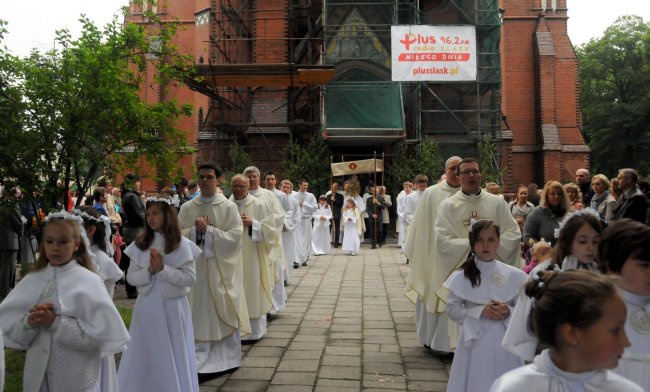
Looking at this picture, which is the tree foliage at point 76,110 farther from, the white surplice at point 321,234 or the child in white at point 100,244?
the white surplice at point 321,234

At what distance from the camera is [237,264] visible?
20.4 ft

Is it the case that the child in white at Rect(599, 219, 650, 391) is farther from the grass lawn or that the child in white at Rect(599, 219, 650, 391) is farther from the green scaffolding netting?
the green scaffolding netting

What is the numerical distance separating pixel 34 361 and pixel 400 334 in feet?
16.6

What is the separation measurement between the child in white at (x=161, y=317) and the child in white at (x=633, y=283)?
3.05m

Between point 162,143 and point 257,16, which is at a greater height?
point 257,16

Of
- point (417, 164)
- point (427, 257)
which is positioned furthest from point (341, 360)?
point (417, 164)

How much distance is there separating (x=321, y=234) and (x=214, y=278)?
12.7m

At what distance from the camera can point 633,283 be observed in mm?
3084

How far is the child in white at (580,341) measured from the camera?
1.96 metres

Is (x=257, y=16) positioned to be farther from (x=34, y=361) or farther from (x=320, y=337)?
(x=34, y=361)

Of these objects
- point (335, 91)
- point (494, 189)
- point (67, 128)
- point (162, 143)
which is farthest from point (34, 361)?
point (335, 91)

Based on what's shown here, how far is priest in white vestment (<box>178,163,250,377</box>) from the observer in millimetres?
5941

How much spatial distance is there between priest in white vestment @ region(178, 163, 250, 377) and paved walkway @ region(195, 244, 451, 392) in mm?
280

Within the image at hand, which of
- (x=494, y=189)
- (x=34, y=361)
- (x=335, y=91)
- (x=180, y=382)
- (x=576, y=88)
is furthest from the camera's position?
(x=576, y=88)
